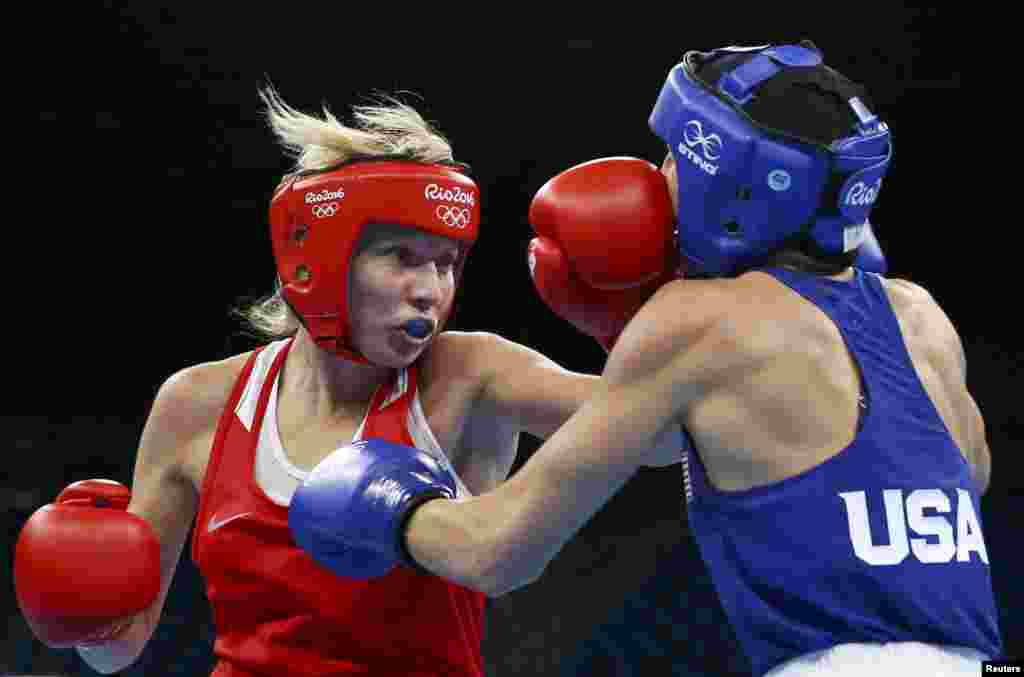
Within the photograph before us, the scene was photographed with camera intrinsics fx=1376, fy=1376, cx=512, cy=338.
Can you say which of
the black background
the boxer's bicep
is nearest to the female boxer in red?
the boxer's bicep

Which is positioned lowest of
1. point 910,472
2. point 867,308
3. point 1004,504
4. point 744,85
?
point 1004,504

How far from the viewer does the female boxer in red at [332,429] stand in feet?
7.75

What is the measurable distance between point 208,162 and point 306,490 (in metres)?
4.65

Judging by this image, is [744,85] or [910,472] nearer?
[910,472]

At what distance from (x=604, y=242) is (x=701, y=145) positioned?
0.76 feet

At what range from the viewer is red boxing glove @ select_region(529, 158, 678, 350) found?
209 centimetres

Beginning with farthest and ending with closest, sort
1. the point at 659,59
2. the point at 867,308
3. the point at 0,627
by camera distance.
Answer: the point at 659,59
the point at 0,627
the point at 867,308

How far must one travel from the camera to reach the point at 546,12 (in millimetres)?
5941

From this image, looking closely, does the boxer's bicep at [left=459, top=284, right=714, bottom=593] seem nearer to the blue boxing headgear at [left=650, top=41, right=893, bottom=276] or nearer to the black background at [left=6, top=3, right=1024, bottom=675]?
the blue boxing headgear at [left=650, top=41, right=893, bottom=276]

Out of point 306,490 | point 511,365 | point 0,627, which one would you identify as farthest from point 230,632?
point 0,627

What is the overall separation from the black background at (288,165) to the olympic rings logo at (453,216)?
10.3ft

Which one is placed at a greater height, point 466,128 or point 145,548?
point 145,548

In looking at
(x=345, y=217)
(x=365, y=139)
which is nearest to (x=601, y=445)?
(x=345, y=217)

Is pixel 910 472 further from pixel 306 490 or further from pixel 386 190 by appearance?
pixel 386 190
